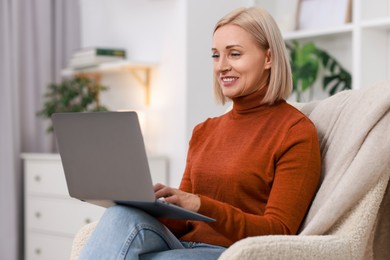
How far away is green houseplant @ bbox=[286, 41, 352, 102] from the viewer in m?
3.07

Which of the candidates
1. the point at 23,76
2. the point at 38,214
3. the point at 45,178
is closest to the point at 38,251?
the point at 38,214

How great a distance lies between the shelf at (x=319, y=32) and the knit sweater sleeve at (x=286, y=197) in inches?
49.9

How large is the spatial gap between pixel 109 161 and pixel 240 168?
1.20 feet

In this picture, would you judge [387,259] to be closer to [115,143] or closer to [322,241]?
[322,241]

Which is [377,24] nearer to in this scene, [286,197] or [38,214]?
[286,197]

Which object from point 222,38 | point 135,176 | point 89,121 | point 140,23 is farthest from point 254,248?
point 140,23

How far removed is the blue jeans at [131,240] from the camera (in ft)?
5.19

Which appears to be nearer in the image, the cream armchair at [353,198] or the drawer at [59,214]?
the cream armchair at [353,198]

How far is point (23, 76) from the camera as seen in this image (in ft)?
12.6

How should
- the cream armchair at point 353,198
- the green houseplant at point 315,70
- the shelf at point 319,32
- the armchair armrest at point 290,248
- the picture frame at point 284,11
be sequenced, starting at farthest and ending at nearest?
the picture frame at point 284,11, the green houseplant at point 315,70, the shelf at point 319,32, the cream armchair at point 353,198, the armchair armrest at point 290,248

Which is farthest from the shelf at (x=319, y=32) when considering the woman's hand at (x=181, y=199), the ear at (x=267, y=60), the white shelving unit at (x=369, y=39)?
the woman's hand at (x=181, y=199)

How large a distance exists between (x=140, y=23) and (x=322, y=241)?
222 cm

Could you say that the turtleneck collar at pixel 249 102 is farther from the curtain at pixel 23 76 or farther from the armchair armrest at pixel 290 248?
the curtain at pixel 23 76

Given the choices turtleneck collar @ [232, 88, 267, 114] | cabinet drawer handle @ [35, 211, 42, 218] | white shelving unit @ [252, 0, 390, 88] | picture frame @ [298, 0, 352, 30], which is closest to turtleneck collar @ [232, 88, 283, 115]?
turtleneck collar @ [232, 88, 267, 114]
